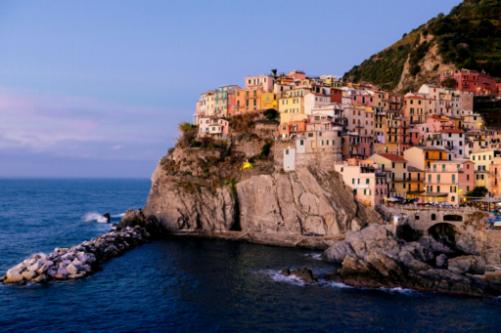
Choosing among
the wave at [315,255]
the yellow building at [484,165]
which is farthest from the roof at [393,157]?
the wave at [315,255]

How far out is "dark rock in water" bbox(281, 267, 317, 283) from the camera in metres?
49.5

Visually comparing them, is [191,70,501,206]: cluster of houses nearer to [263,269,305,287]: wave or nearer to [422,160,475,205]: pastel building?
[422,160,475,205]: pastel building

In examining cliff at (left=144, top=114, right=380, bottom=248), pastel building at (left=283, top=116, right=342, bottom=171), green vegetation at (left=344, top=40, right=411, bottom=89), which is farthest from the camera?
green vegetation at (left=344, top=40, right=411, bottom=89)

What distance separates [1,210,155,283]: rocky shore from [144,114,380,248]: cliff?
10.3 meters

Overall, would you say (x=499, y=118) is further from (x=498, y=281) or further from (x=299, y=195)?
(x=498, y=281)

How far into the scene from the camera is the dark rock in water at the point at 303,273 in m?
49.5

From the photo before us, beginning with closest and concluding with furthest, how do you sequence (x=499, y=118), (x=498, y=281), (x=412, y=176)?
(x=498, y=281), (x=412, y=176), (x=499, y=118)

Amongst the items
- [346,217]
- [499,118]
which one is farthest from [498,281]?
[499,118]

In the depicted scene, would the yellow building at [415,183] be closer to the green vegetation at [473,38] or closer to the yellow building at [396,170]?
the yellow building at [396,170]

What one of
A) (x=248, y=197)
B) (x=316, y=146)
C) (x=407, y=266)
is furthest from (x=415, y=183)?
(x=407, y=266)

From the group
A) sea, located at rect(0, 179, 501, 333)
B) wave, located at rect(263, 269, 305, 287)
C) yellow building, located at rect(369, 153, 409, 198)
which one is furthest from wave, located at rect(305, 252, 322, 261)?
yellow building, located at rect(369, 153, 409, 198)

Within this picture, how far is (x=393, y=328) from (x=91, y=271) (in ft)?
97.4

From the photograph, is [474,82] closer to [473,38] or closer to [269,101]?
[473,38]

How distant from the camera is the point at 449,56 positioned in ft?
375
